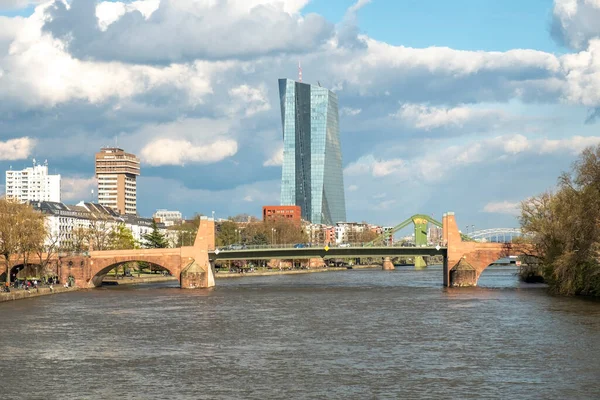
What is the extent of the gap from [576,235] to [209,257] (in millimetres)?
54979

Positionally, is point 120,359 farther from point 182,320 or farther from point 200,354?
point 182,320

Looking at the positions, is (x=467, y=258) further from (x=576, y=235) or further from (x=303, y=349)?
(x=303, y=349)

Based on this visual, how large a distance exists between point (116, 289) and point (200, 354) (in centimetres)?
6953

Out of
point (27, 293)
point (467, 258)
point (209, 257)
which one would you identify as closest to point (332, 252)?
point (209, 257)

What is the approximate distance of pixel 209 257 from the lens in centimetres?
13075

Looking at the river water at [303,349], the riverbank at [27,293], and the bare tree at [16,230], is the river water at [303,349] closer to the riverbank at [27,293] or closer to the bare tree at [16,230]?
the riverbank at [27,293]

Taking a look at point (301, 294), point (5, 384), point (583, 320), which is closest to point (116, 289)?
point (301, 294)

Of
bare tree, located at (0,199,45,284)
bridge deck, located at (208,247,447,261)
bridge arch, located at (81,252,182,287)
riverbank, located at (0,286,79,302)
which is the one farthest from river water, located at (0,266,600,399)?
bridge deck, located at (208,247,447,261)

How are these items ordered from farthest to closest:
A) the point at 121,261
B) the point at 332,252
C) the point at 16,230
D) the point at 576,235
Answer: the point at 332,252 → the point at 121,261 → the point at 16,230 → the point at 576,235

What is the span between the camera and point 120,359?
54594 millimetres

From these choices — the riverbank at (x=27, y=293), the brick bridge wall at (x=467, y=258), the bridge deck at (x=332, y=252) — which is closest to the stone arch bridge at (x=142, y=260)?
the bridge deck at (x=332, y=252)

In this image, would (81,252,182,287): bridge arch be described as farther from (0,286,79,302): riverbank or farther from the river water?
the river water

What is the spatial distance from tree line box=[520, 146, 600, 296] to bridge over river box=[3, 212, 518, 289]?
18.1m

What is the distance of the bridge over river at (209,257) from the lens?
12475 centimetres
